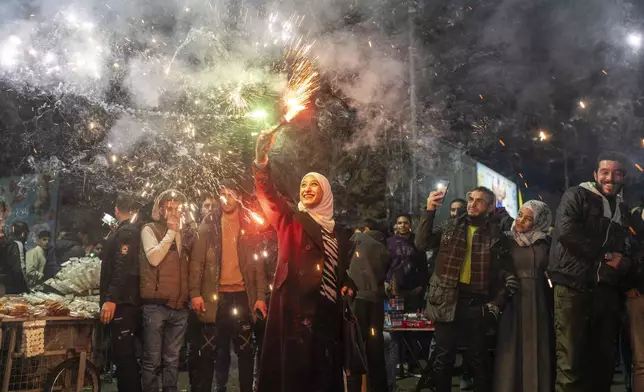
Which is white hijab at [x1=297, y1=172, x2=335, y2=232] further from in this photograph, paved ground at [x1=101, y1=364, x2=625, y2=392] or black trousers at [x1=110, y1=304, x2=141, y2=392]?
paved ground at [x1=101, y1=364, x2=625, y2=392]

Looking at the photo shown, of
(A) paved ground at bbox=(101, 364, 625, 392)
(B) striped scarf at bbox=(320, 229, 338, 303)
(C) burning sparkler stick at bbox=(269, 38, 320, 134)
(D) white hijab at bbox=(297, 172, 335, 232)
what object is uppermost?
(C) burning sparkler stick at bbox=(269, 38, 320, 134)

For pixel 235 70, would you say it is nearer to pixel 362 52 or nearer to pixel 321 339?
pixel 362 52

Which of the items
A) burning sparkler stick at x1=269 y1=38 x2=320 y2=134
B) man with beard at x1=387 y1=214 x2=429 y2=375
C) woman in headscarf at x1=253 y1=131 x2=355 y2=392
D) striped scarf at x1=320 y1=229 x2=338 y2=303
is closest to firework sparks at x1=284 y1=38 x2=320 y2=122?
burning sparkler stick at x1=269 y1=38 x2=320 y2=134

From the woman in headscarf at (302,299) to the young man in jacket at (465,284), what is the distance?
4.15ft

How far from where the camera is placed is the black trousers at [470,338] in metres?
5.59

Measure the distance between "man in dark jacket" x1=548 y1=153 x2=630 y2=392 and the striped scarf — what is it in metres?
2.39

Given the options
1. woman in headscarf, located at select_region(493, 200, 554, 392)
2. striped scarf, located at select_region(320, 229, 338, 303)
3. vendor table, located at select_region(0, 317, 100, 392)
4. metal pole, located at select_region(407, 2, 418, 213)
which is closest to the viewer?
striped scarf, located at select_region(320, 229, 338, 303)

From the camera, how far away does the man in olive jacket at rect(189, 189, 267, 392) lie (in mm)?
5918

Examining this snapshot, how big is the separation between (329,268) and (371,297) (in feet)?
6.07

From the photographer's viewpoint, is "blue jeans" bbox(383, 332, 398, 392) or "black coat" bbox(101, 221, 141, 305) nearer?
"black coat" bbox(101, 221, 141, 305)

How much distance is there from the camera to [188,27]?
1005 cm

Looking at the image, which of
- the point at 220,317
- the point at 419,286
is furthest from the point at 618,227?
the point at 220,317

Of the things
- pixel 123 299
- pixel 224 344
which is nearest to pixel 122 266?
pixel 123 299

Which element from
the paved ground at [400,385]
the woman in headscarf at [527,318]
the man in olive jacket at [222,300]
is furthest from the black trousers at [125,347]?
the woman in headscarf at [527,318]
